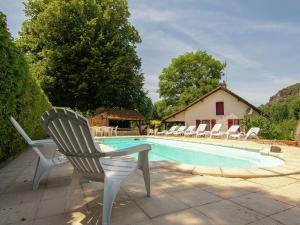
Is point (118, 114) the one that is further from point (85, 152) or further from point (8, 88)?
point (85, 152)

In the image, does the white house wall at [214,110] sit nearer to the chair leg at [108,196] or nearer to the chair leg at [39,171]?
the chair leg at [39,171]

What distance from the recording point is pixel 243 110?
24.0 m

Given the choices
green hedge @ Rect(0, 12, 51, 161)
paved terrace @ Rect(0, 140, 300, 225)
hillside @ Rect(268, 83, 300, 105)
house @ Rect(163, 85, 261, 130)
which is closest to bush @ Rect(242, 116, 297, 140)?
paved terrace @ Rect(0, 140, 300, 225)

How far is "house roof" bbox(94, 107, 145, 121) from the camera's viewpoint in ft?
78.0

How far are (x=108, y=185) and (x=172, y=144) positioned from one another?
41.3ft

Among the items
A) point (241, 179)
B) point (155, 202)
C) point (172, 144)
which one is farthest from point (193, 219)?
point (172, 144)

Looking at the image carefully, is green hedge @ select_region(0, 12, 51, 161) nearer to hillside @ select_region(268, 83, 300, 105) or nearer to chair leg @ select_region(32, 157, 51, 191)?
chair leg @ select_region(32, 157, 51, 191)

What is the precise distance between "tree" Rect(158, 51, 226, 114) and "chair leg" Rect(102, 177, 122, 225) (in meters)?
34.7

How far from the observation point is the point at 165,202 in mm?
2771

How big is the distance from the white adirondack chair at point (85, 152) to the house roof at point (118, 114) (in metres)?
21.3

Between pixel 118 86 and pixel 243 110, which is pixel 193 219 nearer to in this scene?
pixel 118 86

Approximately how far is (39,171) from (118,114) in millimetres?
21058

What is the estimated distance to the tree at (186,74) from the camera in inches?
1470

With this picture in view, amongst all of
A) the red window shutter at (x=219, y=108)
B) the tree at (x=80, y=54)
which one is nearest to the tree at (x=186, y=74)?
the red window shutter at (x=219, y=108)
